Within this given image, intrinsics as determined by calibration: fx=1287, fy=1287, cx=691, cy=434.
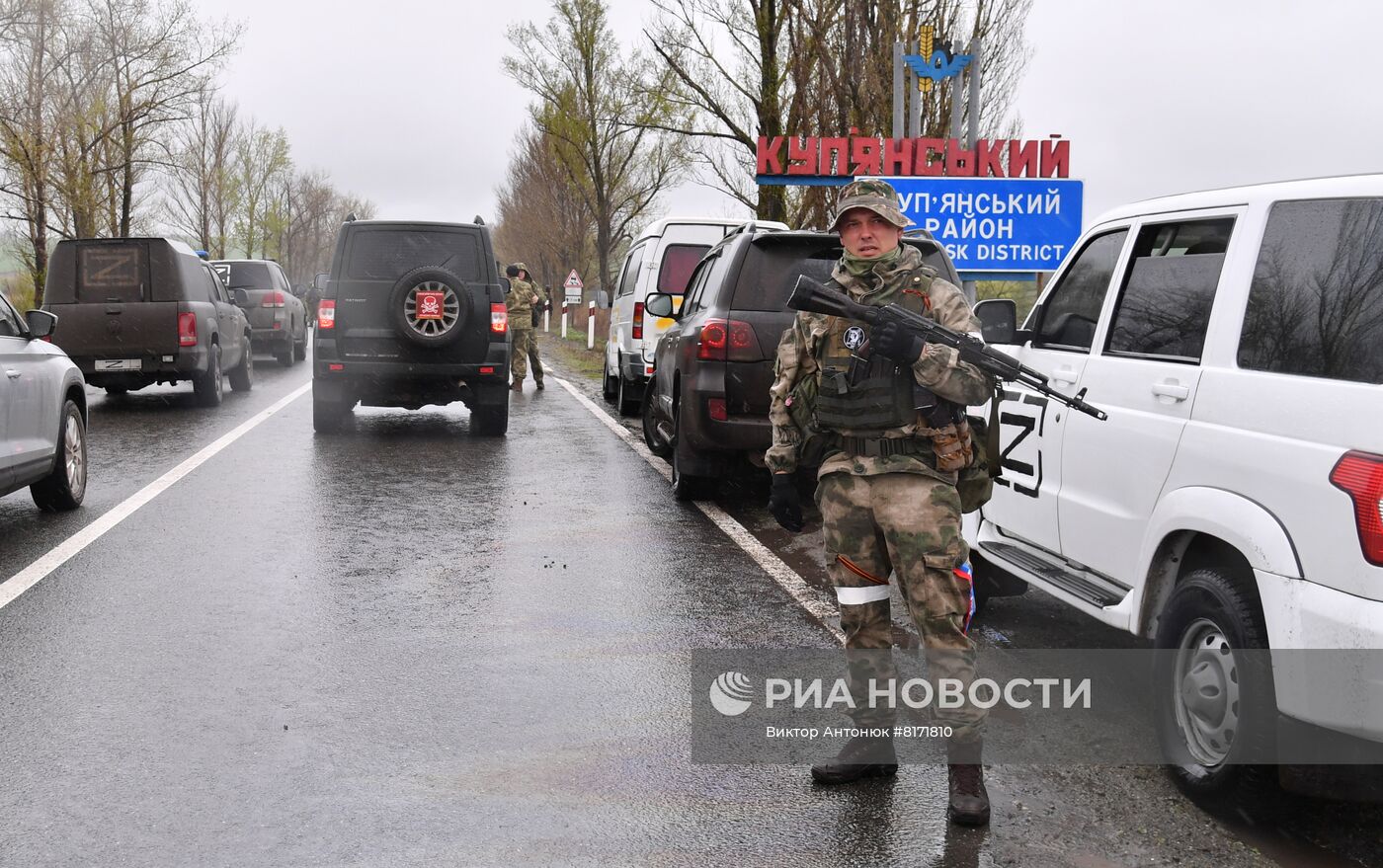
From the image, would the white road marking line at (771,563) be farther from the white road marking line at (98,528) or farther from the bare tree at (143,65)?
the bare tree at (143,65)

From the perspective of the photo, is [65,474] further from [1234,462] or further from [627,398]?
[627,398]

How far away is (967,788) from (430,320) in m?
9.49

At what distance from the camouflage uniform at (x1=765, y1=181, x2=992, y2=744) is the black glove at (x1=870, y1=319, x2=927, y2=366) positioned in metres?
0.06

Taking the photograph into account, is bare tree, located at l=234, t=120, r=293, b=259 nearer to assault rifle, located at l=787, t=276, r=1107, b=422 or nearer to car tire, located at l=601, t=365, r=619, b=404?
car tire, located at l=601, t=365, r=619, b=404

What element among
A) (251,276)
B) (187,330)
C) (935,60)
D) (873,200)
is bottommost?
(187,330)

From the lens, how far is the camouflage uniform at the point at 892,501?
382 centimetres

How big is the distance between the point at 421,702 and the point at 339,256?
28.5 feet

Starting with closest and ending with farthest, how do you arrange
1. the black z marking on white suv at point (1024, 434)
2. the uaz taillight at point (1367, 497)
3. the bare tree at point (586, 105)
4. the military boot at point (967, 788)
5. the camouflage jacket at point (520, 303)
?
the uaz taillight at point (1367, 497)
the military boot at point (967, 788)
the black z marking on white suv at point (1024, 434)
the camouflage jacket at point (520, 303)
the bare tree at point (586, 105)

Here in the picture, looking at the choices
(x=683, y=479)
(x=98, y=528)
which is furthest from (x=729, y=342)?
(x=98, y=528)

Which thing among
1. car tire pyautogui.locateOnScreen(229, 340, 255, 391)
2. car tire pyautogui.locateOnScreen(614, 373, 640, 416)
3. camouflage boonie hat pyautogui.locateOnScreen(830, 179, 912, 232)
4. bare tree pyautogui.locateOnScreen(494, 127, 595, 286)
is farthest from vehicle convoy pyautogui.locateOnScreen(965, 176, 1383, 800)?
bare tree pyautogui.locateOnScreen(494, 127, 595, 286)

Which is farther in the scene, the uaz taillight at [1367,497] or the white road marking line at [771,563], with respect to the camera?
the white road marking line at [771,563]

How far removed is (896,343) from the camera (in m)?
3.70

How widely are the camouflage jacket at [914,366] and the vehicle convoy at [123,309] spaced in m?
12.9

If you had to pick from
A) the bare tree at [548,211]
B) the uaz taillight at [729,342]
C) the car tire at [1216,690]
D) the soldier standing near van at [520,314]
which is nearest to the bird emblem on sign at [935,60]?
the soldier standing near van at [520,314]
